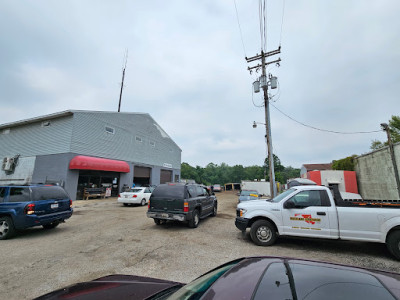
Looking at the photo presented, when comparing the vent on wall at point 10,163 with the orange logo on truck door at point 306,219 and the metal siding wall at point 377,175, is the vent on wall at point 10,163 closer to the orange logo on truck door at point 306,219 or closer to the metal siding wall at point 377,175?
the orange logo on truck door at point 306,219

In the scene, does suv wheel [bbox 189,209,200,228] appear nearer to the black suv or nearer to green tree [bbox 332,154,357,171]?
the black suv

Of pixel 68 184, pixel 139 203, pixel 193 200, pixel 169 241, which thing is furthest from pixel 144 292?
pixel 68 184

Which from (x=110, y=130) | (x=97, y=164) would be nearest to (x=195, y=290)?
(x=97, y=164)

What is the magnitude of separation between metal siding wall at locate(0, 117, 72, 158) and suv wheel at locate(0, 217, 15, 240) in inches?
483

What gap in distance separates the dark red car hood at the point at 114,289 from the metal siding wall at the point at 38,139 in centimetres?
1806

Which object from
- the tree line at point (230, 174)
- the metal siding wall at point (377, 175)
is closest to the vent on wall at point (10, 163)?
the metal siding wall at point (377, 175)

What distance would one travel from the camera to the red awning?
54.9ft

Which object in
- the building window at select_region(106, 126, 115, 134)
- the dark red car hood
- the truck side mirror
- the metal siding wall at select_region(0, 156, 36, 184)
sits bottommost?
the dark red car hood

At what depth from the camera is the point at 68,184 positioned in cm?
1647

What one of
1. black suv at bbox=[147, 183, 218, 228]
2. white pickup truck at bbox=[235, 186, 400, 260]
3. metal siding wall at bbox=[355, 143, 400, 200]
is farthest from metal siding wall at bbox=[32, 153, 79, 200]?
metal siding wall at bbox=[355, 143, 400, 200]

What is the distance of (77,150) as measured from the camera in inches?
694

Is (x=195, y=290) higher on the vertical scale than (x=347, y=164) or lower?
lower

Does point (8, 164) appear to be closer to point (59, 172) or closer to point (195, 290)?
point (59, 172)

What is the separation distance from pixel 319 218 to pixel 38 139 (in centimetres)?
2408
